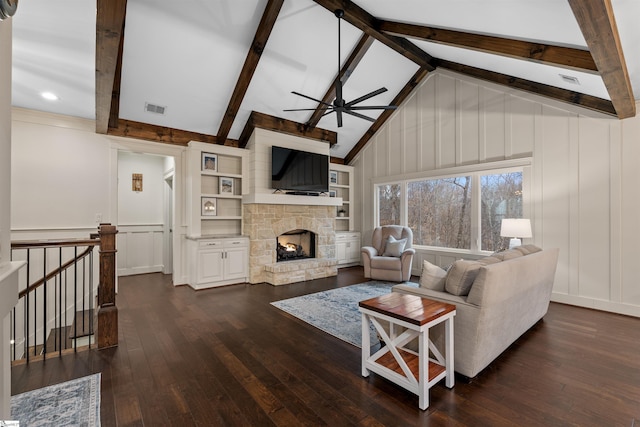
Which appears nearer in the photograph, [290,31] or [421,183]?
[290,31]

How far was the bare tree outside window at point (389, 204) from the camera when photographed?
656 cm

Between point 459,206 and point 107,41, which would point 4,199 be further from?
point 459,206

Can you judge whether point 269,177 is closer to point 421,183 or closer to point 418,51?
point 421,183

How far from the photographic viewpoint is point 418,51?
17.1 ft

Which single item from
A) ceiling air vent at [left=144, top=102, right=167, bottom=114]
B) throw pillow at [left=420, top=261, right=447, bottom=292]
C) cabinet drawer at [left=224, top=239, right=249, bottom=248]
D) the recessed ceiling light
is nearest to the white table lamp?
throw pillow at [left=420, top=261, right=447, bottom=292]

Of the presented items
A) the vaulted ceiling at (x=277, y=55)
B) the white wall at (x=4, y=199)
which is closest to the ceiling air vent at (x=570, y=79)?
the vaulted ceiling at (x=277, y=55)

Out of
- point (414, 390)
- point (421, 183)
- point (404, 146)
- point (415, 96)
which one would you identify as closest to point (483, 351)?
point (414, 390)

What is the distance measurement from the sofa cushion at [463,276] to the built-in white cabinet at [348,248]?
454 cm

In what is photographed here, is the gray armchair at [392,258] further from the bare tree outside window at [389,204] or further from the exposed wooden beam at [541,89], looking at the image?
the exposed wooden beam at [541,89]

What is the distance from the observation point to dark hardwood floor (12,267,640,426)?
1.86 m

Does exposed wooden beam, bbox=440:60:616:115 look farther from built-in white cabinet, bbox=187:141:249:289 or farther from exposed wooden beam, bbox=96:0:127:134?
exposed wooden beam, bbox=96:0:127:134

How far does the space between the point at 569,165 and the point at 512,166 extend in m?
0.71

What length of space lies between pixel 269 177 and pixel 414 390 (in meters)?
4.48

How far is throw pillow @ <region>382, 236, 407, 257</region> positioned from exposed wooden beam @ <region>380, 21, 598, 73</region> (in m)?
3.29
